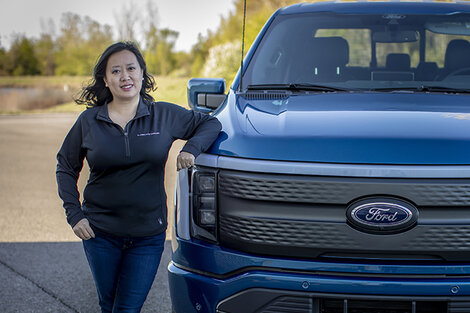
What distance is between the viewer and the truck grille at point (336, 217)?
8.10ft

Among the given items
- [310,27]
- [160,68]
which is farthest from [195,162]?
[160,68]

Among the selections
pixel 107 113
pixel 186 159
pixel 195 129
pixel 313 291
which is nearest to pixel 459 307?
pixel 313 291

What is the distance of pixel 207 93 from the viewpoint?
12.9ft

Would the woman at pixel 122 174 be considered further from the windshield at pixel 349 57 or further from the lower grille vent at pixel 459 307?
the lower grille vent at pixel 459 307

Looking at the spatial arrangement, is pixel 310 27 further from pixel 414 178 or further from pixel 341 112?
pixel 414 178

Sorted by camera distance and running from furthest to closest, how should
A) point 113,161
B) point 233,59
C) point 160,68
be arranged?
point 160,68, point 233,59, point 113,161

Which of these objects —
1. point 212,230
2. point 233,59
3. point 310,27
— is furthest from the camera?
point 233,59

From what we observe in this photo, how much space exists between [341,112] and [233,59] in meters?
24.2

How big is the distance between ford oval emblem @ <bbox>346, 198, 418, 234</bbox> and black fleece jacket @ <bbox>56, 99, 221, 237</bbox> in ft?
2.58

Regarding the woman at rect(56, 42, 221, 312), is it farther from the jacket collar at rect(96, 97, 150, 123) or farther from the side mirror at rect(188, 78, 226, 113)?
the side mirror at rect(188, 78, 226, 113)

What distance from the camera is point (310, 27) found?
13.9 ft

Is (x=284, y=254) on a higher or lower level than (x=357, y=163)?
lower

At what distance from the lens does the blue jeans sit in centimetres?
309

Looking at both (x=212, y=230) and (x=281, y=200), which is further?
(x=212, y=230)
